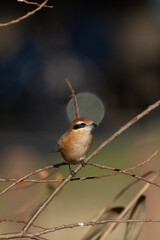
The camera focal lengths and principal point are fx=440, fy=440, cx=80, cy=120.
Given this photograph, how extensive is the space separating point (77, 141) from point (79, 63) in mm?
14249

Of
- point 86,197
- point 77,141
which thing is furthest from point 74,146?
point 86,197

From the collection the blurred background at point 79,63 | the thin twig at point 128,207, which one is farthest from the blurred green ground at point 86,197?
the blurred background at point 79,63

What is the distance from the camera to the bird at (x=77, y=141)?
11.2ft

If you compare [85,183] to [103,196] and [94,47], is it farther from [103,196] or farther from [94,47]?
[94,47]

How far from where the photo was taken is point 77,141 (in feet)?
11.3

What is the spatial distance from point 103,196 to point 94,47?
9351 mm

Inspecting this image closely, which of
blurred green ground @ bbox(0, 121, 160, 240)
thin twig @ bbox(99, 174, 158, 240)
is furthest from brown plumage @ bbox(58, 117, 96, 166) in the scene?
thin twig @ bbox(99, 174, 158, 240)

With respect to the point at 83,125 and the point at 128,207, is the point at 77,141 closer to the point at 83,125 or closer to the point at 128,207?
the point at 83,125

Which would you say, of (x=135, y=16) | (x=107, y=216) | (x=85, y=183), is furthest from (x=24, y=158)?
(x=135, y=16)

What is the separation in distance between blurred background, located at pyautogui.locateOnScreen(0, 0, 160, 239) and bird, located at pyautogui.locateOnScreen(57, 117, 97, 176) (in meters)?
12.5

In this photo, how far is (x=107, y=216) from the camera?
236 centimetres

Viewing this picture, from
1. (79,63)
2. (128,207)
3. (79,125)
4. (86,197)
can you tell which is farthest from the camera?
(79,63)

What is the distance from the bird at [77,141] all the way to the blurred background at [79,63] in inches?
Answer: 493

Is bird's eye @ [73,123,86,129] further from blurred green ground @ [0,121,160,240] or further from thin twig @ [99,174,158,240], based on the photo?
thin twig @ [99,174,158,240]
